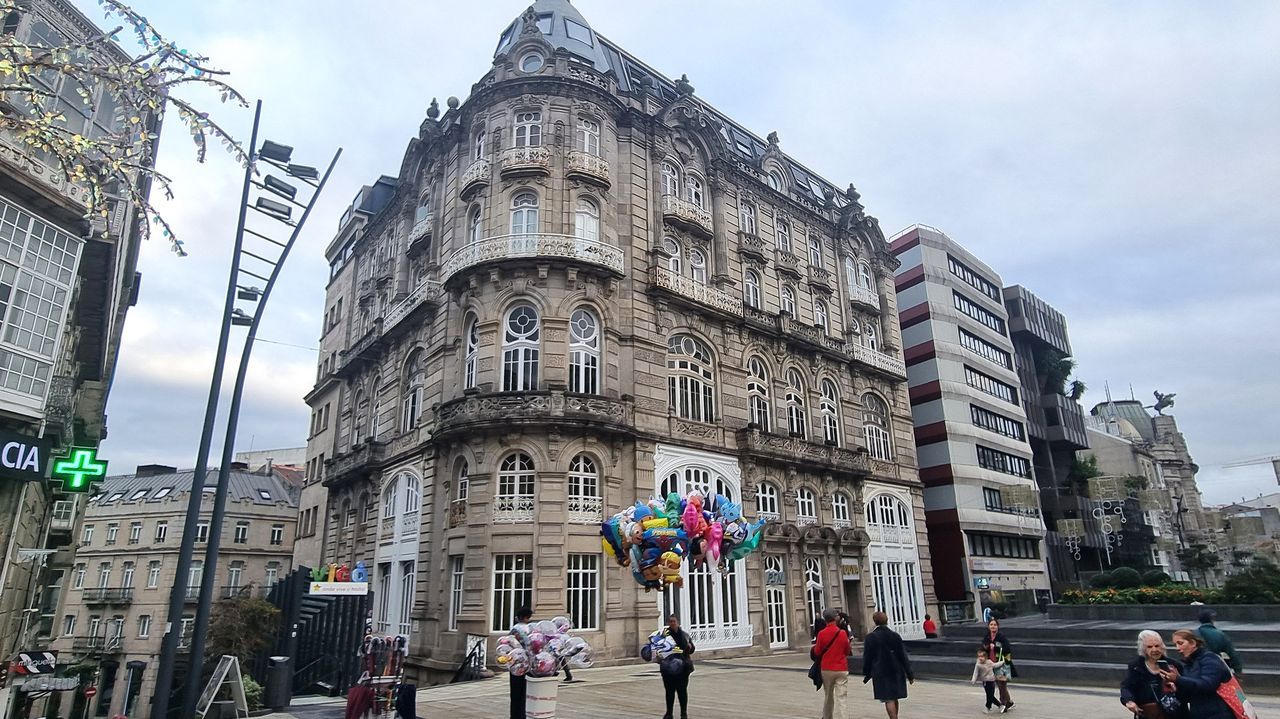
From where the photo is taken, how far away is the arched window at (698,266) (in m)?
28.8

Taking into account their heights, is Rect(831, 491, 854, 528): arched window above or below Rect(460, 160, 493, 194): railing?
below

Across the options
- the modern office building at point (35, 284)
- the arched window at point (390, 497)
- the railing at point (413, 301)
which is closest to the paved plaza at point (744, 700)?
the modern office building at point (35, 284)

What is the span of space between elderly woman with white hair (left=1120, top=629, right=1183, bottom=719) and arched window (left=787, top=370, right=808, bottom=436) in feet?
76.7

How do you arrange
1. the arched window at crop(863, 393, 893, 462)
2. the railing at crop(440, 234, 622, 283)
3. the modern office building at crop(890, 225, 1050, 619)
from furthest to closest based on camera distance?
the modern office building at crop(890, 225, 1050, 619) → the arched window at crop(863, 393, 893, 462) → the railing at crop(440, 234, 622, 283)

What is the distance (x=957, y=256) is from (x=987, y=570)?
836 inches

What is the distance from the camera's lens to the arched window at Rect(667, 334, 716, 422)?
26156 mm

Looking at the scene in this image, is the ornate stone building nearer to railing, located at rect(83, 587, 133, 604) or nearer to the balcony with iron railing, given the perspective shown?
the balcony with iron railing

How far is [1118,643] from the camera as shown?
1998cm

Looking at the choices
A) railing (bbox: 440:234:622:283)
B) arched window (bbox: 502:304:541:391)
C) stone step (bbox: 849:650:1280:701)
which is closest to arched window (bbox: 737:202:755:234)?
railing (bbox: 440:234:622:283)

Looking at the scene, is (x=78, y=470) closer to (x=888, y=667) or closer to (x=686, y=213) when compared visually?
(x=888, y=667)

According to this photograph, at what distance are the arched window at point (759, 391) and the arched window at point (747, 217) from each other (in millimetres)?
6357

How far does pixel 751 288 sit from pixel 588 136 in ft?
32.9

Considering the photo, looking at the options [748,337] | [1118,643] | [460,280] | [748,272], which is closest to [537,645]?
[460,280]

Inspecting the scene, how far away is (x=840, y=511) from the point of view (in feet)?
103
